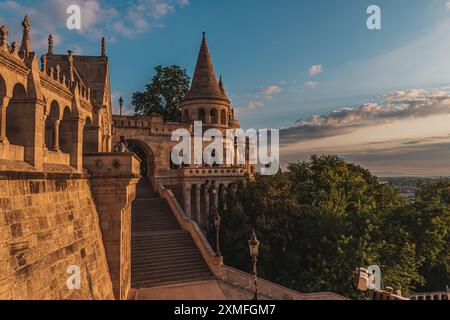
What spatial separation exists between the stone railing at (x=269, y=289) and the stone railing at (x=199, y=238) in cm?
47

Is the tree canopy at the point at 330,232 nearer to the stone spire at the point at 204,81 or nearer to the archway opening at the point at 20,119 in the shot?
the stone spire at the point at 204,81

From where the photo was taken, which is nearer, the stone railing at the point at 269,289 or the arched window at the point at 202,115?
the stone railing at the point at 269,289

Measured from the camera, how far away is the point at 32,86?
10.4m

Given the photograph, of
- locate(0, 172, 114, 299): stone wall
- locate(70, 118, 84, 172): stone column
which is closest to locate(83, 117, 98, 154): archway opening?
locate(70, 118, 84, 172): stone column

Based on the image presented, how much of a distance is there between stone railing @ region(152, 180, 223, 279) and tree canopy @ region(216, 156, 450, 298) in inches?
134

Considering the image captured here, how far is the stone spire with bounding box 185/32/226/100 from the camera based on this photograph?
125ft

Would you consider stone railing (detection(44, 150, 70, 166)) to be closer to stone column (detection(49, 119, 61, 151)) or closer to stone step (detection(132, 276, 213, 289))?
stone column (detection(49, 119, 61, 151))

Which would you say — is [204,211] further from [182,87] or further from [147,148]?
[182,87]

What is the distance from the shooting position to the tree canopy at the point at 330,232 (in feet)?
71.8

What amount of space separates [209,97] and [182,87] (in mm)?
9175

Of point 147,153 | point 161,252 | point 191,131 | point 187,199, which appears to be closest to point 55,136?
point 161,252

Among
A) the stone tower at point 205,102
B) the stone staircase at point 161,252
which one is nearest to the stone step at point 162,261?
the stone staircase at point 161,252

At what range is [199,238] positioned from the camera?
22281 millimetres
